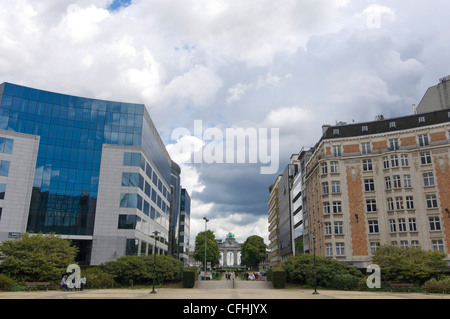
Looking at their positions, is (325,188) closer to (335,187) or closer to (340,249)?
(335,187)

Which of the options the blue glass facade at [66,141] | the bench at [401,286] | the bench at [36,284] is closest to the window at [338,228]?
the bench at [401,286]

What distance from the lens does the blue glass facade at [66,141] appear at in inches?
2178

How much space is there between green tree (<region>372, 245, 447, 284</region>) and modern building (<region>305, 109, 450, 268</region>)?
871 centimetres

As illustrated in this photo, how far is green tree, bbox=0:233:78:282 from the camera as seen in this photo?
34.4 m

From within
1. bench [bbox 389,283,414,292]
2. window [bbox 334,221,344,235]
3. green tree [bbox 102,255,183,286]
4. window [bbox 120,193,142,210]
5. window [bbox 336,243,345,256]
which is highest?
window [bbox 120,193,142,210]

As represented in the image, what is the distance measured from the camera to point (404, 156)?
51.1 m

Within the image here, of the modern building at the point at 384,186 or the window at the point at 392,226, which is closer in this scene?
the modern building at the point at 384,186

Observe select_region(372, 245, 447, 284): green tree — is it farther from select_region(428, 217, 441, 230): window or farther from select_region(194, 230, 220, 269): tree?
select_region(194, 230, 220, 269): tree

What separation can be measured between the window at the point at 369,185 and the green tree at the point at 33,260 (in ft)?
133

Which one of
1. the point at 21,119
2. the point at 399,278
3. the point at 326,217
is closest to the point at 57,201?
the point at 21,119

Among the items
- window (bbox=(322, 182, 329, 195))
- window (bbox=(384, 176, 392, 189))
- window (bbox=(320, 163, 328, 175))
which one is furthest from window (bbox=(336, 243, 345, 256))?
window (bbox=(320, 163, 328, 175))

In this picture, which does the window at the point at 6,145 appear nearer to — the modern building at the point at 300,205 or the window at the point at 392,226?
the modern building at the point at 300,205
